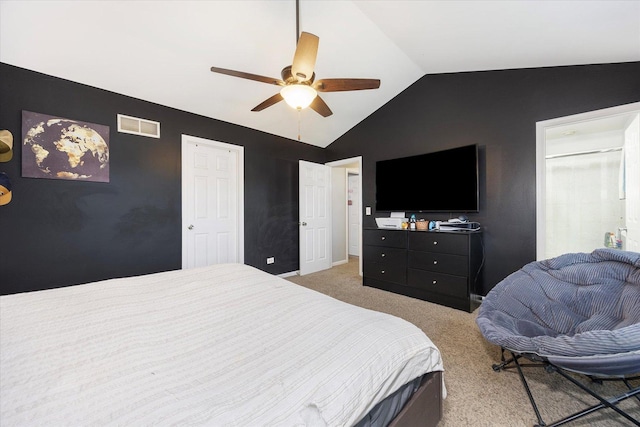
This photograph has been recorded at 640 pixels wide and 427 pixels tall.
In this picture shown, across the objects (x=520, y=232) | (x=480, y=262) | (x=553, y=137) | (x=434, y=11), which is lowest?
(x=480, y=262)

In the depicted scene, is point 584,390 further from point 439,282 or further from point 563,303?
point 439,282

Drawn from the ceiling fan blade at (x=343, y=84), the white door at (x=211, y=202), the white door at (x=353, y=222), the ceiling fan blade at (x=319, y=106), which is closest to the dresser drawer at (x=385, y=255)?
the white door at (x=211, y=202)

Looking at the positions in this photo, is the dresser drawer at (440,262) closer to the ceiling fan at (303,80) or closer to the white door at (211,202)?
the ceiling fan at (303,80)

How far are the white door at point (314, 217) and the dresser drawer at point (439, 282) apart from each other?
1.84 metres

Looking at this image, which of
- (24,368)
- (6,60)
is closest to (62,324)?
(24,368)

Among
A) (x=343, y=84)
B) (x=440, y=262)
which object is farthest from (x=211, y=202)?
(x=440, y=262)

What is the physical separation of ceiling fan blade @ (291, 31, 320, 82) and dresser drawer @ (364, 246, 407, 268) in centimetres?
243

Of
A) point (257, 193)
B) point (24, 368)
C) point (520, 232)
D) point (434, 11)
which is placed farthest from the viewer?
point (257, 193)

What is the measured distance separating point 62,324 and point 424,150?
3.92m

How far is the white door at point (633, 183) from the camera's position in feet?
8.01

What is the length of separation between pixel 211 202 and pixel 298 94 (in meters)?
2.26

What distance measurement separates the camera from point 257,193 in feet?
13.0

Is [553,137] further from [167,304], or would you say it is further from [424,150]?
[167,304]

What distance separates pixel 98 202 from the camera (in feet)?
8.81
